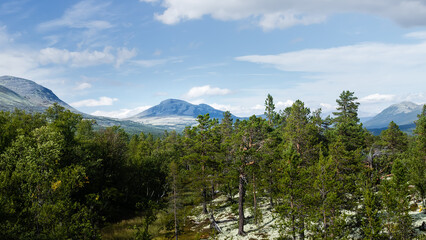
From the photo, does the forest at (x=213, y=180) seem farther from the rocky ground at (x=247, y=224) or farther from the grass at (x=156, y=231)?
the rocky ground at (x=247, y=224)

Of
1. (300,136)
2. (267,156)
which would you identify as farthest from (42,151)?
(300,136)

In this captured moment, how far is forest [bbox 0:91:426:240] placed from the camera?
23656mm

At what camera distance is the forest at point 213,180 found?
23.7 metres

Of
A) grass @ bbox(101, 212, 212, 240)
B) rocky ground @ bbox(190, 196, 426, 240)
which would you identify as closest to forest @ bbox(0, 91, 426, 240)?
grass @ bbox(101, 212, 212, 240)

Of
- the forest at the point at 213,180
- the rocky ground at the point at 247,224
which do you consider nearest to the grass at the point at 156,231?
the rocky ground at the point at 247,224

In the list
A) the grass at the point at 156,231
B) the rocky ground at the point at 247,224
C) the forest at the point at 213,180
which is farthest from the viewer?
the grass at the point at 156,231

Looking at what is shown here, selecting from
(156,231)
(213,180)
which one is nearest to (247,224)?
(213,180)

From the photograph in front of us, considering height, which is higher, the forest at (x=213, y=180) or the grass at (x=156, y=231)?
the forest at (x=213, y=180)

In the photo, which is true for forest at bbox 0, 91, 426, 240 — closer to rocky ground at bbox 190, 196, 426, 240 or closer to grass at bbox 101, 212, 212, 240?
grass at bbox 101, 212, 212, 240

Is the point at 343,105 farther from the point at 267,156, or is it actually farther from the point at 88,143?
the point at 88,143

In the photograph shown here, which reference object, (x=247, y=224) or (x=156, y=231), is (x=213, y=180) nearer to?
(x=247, y=224)

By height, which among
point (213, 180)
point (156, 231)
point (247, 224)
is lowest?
point (156, 231)

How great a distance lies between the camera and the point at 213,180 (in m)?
41.0

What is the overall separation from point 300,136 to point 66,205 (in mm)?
37097
